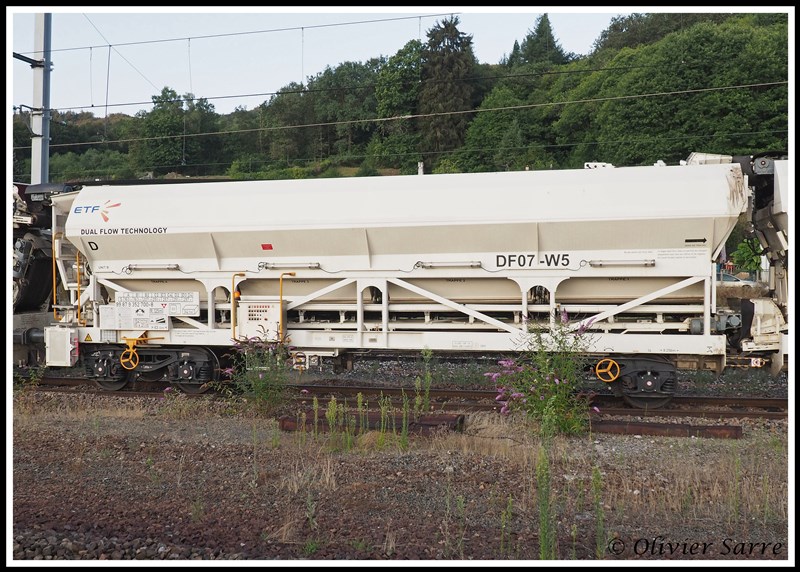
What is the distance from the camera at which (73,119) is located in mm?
42000

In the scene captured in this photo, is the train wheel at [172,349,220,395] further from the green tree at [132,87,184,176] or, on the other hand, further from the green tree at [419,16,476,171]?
the green tree at [132,87,184,176]

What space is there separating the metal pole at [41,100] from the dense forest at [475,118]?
57.3 feet

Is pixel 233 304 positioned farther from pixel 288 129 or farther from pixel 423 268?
pixel 288 129

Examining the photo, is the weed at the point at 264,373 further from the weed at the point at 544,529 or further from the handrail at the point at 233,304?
the weed at the point at 544,529

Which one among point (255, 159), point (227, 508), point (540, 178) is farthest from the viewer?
point (255, 159)

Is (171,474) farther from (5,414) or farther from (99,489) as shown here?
(5,414)

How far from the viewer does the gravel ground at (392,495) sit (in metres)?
→ 4.61

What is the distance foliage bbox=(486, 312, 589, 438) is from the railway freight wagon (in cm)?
46

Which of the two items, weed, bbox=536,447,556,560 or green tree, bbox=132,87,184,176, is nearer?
weed, bbox=536,447,556,560

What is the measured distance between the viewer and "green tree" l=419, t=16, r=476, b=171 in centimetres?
4800

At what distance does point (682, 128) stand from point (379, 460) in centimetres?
3638

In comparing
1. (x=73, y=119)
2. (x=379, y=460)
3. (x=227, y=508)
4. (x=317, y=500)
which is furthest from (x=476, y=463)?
(x=73, y=119)

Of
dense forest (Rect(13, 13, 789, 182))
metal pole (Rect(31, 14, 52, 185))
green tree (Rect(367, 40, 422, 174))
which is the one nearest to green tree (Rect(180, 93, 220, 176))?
dense forest (Rect(13, 13, 789, 182))

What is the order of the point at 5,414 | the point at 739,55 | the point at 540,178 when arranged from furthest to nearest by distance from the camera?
the point at 739,55
the point at 540,178
the point at 5,414
